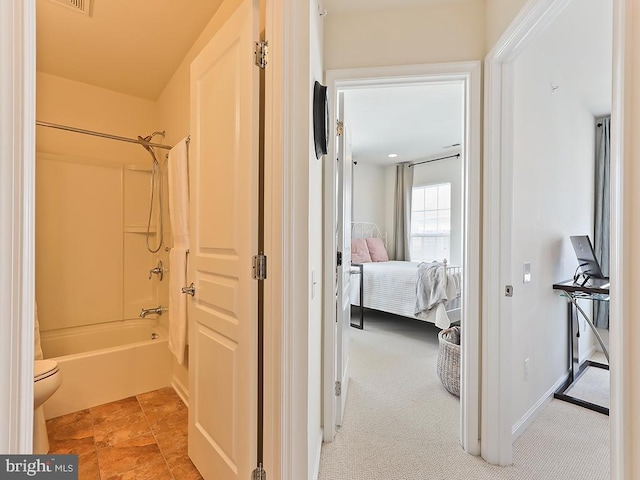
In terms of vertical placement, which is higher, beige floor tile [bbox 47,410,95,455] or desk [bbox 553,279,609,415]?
desk [bbox 553,279,609,415]

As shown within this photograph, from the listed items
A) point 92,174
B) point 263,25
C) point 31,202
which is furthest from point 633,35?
point 92,174

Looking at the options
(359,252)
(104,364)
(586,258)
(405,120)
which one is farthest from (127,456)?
(405,120)

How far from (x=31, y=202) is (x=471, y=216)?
1783 mm

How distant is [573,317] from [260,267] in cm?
286

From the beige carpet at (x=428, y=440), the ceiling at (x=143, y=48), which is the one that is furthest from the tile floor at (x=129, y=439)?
the ceiling at (x=143, y=48)

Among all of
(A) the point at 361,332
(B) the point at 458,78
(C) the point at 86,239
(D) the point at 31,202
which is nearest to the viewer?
(D) the point at 31,202

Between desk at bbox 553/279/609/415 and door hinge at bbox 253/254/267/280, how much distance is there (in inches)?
88.5

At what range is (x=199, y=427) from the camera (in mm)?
1547

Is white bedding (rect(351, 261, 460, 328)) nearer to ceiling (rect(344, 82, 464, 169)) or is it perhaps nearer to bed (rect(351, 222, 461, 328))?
bed (rect(351, 222, 461, 328))

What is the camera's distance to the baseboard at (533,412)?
6.12 feet

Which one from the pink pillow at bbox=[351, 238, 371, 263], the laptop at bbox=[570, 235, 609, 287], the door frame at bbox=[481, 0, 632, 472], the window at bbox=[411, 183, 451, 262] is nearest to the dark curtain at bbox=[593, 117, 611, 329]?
the laptop at bbox=[570, 235, 609, 287]

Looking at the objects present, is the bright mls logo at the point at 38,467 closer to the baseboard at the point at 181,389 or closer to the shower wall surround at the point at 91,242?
the baseboard at the point at 181,389

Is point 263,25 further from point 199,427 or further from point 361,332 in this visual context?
point 361,332

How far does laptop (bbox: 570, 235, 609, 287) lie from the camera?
2.32 metres
